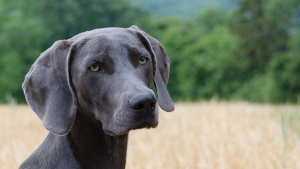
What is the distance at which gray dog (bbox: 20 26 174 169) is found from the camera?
3239mm

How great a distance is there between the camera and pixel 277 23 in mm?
37531

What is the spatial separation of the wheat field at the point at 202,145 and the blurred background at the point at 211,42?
24829 millimetres

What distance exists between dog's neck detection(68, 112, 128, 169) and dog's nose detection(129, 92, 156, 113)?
0.63 m

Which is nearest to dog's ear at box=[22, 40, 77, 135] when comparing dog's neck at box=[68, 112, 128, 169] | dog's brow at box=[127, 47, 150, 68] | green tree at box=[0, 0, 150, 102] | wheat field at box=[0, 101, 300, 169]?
dog's neck at box=[68, 112, 128, 169]

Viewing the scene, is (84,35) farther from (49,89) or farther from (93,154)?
(93,154)

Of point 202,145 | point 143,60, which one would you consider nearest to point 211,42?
point 202,145

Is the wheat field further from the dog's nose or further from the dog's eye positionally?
the dog's nose

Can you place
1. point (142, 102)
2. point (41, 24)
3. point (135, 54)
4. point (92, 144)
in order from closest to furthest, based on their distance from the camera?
point (142, 102) → point (135, 54) → point (92, 144) → point (41, 24)

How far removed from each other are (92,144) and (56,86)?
58 centimetres

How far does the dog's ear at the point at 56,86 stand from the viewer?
3.39 m

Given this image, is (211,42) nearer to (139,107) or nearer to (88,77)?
(88,77)

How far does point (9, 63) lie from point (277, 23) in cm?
2382

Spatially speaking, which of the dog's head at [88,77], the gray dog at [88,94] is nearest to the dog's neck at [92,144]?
the gray dog at [88,94]

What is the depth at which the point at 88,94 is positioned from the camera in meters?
3.36
